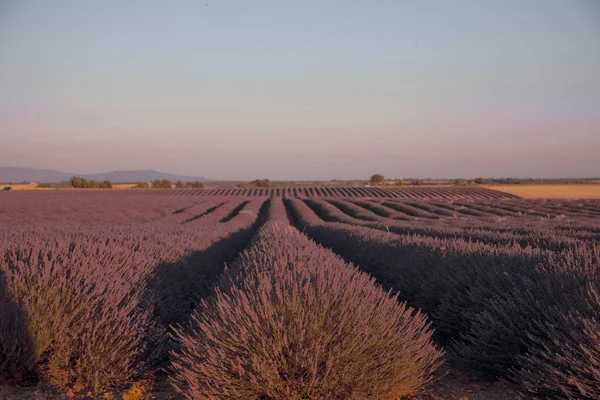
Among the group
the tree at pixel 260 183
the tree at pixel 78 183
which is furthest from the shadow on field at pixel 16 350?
the tree at pixel 260 183

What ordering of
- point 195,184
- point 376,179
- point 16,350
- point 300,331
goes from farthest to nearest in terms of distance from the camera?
point 376,179 < point 195,184 < point 16,350 < point 300,331

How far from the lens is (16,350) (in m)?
3.46

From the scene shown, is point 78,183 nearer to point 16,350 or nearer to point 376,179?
point 376,179

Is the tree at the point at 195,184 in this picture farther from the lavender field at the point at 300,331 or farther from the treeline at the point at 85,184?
the lavender field at the point at 300,331

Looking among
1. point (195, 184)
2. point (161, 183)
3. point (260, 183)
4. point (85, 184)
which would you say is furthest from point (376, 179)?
point (85, 184)

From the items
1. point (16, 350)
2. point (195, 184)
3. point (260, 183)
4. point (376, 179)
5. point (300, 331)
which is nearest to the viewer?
point (300, 331)

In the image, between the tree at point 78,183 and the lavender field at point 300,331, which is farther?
the tree at point 78,183

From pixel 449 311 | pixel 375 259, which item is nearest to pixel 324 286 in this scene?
pixel 449 311

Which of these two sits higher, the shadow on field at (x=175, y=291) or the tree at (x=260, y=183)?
the tree at (x=260, y=183)

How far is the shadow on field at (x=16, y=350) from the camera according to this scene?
336 centimetres

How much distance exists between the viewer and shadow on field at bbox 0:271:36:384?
3.36m

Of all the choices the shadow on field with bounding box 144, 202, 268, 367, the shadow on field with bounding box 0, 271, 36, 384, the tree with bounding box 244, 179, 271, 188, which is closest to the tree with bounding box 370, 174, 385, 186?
the tree with bounding box 244, 179, 271, 188

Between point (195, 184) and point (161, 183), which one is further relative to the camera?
point (195, 184)

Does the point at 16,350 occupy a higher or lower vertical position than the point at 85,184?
lower
